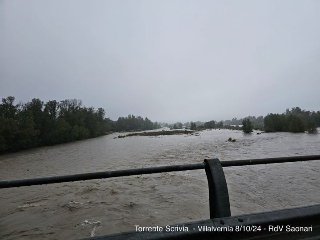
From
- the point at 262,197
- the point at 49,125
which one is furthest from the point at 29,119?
the point at 262,197

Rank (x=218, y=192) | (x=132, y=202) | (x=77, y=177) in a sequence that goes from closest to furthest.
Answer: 1. (x=77, y=177)
2. (x=218, y=192)
3. (x=132, y=202)

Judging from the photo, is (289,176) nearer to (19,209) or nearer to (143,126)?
(19,209)

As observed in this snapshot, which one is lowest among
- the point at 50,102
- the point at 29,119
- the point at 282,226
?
the point at 282,226

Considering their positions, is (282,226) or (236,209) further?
(236,209)

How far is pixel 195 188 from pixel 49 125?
5107 centimetres

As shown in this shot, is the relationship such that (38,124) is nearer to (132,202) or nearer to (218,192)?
(132,202)

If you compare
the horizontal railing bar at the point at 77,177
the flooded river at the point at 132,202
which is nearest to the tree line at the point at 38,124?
the flooded river at the point at 132,202

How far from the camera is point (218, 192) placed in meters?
1.67

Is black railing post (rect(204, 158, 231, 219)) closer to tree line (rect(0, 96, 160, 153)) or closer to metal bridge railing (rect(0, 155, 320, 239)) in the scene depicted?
metal bridge railing (rect(0, 155, 320, 239))

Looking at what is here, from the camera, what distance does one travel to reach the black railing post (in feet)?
5.38

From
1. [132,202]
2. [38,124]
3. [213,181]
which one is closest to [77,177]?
[213,181]

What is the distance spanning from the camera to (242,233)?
1448mm

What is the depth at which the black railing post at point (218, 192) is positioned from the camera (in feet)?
5.38

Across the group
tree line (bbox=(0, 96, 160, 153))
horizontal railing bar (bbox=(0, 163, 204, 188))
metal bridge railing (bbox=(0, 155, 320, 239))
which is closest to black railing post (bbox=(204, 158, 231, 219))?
metal bridge railing (bbox=(0, 155, 320, 239))
